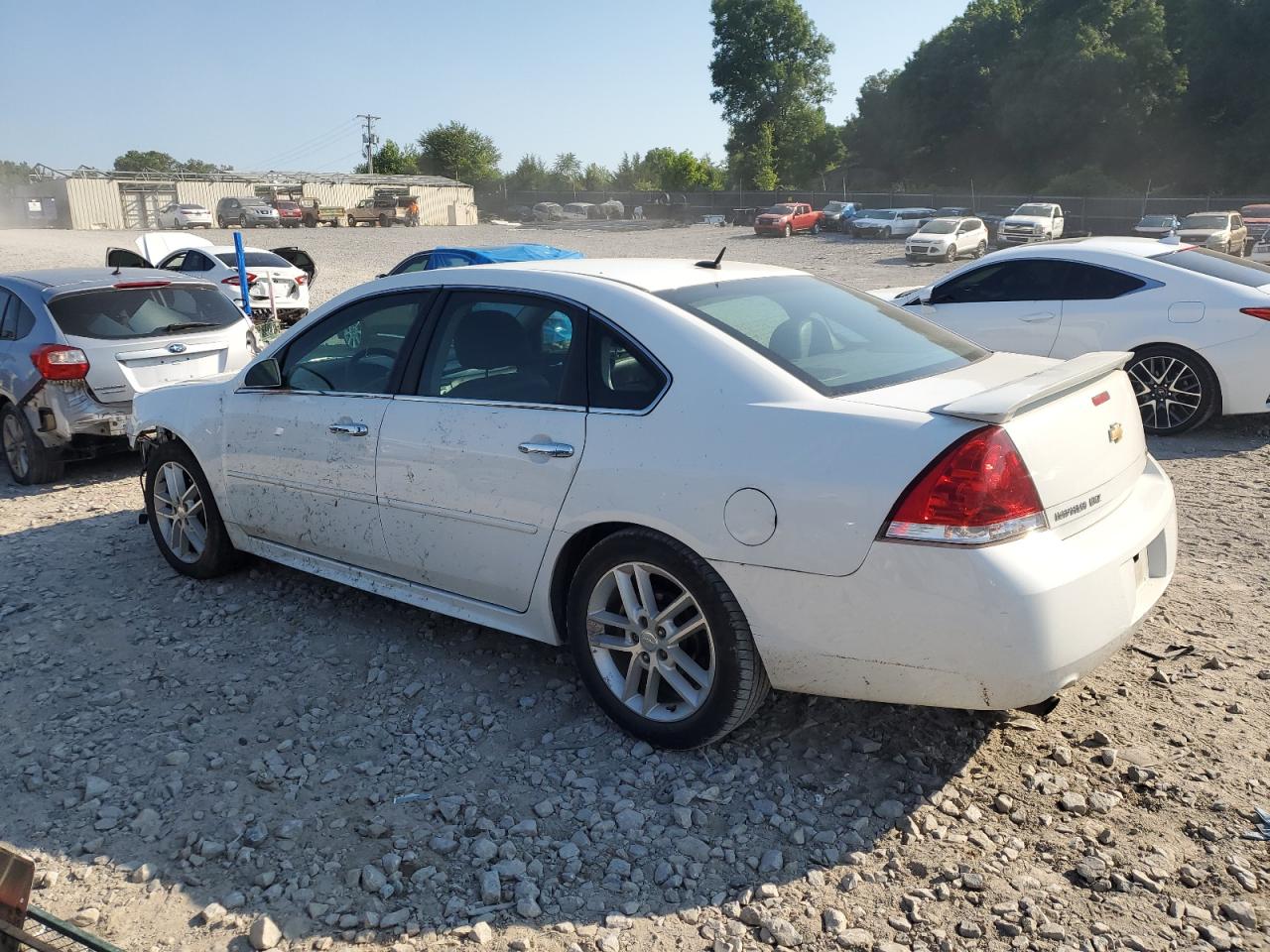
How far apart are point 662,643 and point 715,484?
614mm

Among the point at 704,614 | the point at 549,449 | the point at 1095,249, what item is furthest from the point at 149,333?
the point at 1095,249

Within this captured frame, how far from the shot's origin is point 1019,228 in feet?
117

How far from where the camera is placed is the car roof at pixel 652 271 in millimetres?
3805

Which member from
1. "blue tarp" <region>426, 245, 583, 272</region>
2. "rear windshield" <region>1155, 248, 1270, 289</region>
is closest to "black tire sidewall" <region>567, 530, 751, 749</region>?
"rear windshield" <region>1155, 248, 1270, 289</region>

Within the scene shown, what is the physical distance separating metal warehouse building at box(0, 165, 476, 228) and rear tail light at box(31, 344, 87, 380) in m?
58.1

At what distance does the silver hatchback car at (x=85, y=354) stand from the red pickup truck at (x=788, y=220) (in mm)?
43477

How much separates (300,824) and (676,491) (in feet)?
5.19

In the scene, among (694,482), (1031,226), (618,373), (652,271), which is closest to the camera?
(694,482)

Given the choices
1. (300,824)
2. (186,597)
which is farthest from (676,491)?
(186,597)

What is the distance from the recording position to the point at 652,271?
13.1 ft

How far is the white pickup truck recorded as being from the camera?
117ft

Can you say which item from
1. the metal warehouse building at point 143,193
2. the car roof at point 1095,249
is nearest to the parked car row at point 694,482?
the car roof at point 1095,249

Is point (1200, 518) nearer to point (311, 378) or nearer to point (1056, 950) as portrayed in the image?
point (1056, 950)

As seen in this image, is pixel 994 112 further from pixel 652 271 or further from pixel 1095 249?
pixel 652 271
